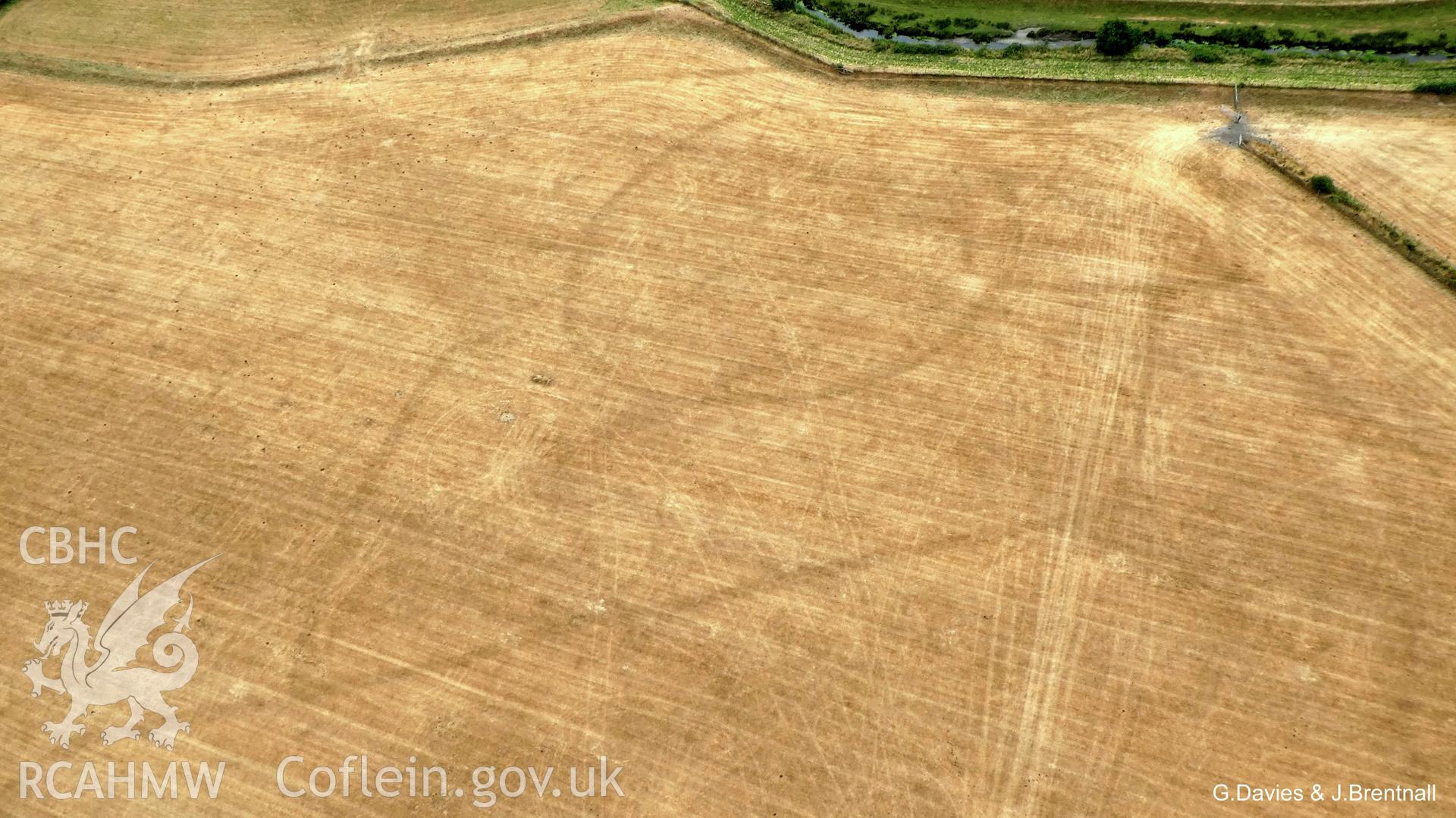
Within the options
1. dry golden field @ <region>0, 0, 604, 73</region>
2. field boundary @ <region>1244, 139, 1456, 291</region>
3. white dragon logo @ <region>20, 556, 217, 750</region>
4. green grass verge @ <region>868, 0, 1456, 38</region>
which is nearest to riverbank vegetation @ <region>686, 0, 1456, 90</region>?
green grass verge @ <region>868, 0, 1456, 38</region>

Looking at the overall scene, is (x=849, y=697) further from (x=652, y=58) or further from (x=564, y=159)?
(x=652, y=58)

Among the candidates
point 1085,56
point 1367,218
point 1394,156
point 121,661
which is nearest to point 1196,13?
point 1085,56

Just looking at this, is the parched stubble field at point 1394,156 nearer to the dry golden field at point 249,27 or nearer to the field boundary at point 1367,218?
the field boundary at point 1367,218

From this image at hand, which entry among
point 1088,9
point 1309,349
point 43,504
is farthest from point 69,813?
point 1088,9

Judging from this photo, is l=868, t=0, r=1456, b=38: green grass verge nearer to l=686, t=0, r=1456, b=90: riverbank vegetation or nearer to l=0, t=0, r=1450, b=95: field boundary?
l=686, t=0, r=1456, b=90: riverbank vegetation

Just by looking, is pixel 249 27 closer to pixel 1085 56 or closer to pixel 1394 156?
pixel 1085 56

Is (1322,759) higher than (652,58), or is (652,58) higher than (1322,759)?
(652,58)
